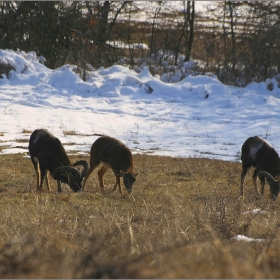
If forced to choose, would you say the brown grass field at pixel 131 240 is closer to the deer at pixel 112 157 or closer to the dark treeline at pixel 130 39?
the deer at pixel 112 157

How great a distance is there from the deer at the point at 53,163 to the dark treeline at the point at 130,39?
1675 centimetres

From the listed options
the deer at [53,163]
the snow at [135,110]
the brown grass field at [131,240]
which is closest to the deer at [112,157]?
the deer at [53,163]

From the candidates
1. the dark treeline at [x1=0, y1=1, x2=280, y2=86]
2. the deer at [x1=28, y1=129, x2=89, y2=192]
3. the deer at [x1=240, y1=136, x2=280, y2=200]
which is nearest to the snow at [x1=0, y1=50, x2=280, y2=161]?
the dark treeline at [x1=0, y1=1, x2=280, y2=86]

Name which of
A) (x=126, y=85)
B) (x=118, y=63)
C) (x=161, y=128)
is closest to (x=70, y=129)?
(x=161, y=128)

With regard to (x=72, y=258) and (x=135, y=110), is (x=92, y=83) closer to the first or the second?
(x=135, y=110)

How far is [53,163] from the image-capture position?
1207 cm

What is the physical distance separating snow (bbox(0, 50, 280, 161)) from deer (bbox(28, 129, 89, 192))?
14.3 feet

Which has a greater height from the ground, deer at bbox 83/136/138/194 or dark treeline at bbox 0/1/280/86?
dark treeline at bbox 0/1/280/86

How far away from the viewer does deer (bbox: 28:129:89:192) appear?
1173 centimetres

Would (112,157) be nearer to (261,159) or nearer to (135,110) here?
(261,159)

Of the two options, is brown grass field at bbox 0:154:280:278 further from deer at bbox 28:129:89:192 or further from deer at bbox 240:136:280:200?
deer at bbox 240:136:280:200

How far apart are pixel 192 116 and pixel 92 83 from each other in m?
5.98

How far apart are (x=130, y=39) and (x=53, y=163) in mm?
25942

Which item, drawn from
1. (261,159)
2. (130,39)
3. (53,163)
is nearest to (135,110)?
(130,39)
